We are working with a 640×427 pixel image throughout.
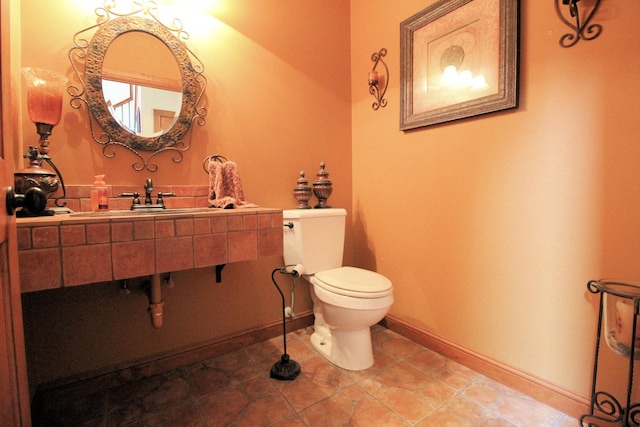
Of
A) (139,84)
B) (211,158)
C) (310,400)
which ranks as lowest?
(310,400)

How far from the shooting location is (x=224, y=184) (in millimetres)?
1511

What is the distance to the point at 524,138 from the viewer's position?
51.3 inches

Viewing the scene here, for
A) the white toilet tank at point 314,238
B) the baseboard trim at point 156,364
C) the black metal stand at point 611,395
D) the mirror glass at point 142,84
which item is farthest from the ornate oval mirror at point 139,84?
the black metal stand at point 611,395

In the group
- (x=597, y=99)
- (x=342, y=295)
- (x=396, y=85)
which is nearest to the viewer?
(x=597, y=99)

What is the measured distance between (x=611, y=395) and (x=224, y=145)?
6.62 ft

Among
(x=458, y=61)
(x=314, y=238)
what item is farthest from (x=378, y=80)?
(x=314, y=238)

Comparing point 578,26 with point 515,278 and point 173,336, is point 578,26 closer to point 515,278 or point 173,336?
point 515,278

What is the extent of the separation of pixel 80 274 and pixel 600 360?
1.85 meters

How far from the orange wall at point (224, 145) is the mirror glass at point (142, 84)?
0.14 m

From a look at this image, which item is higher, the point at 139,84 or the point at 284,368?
the point at 139,84

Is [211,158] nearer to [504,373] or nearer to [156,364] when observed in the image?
[156,364]

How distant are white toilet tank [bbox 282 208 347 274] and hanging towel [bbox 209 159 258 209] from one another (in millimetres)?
307

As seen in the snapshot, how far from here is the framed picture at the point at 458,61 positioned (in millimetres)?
1326

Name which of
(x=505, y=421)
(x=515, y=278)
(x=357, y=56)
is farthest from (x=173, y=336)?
(x=357, y=56)
